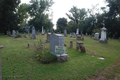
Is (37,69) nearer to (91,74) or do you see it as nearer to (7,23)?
(91,74)

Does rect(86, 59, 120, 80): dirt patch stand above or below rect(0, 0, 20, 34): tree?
below

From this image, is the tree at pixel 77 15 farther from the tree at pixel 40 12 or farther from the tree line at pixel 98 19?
the tree at pixel 40 12

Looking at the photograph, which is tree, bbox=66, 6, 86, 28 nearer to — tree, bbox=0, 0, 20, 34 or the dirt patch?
tree, bbox=0, 0, 20, 34

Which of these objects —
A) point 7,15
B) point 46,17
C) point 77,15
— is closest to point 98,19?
point 77,15

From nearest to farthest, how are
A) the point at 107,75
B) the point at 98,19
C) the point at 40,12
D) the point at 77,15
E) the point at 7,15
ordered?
the point at 107,75, the point at 7,15, the point at 98,19, the point at 40,12, the point at 77,15

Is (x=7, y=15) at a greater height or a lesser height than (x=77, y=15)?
lesser

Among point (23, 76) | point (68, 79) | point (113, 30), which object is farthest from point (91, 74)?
point (113, 30)

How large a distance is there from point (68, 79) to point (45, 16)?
138 ft

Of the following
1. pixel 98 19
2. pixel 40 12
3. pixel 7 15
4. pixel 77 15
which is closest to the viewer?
pixel 7 15

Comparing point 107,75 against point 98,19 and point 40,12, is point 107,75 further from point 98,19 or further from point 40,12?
point 40,12

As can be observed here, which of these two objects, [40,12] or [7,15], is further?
[40,12]

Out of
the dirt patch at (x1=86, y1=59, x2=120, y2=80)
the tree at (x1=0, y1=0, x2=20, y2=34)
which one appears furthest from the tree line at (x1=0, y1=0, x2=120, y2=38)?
the dirt patch at (x1=86, y1=59, x2=120, y2=80)

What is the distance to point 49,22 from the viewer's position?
4194cm

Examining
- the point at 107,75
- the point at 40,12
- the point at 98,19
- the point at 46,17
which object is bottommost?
the point at 107,75
